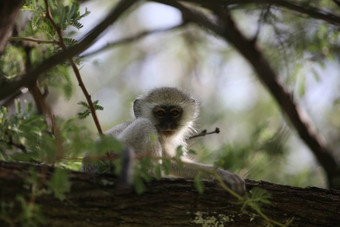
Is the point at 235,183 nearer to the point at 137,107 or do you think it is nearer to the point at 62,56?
the point at 62,56

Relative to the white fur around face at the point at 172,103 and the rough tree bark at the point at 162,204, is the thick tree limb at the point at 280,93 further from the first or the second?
the rough tree bark at the point at 162,204

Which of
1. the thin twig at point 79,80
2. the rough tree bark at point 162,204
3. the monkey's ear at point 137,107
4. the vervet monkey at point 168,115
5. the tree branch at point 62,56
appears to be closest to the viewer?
the tree branch at point 62,56

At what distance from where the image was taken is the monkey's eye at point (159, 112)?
5199 millimetres

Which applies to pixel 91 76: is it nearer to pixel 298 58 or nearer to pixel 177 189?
pixel 298 58

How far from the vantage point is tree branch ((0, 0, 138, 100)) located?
258 centimetres

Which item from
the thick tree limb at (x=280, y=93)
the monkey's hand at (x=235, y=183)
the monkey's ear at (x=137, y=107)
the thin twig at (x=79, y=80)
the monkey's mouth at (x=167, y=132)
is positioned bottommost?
the monkey's hand at (x=235, y=183)

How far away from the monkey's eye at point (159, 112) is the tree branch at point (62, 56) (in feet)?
8.02

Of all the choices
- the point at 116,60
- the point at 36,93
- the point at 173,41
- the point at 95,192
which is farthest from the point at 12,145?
the point at 116,60

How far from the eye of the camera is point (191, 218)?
3342mm

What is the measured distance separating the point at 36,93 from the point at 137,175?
1.76 metres

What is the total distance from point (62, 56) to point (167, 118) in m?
2.64

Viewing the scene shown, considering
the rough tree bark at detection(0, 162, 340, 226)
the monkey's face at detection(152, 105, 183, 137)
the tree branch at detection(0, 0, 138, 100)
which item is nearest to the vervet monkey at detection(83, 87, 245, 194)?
the monkey's face at detection(152, 105, 183, 137)

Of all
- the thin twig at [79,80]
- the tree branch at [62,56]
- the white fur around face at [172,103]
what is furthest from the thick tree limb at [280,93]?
the tree branch at [62,56]

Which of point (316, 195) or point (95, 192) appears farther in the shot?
point (316, 195)
